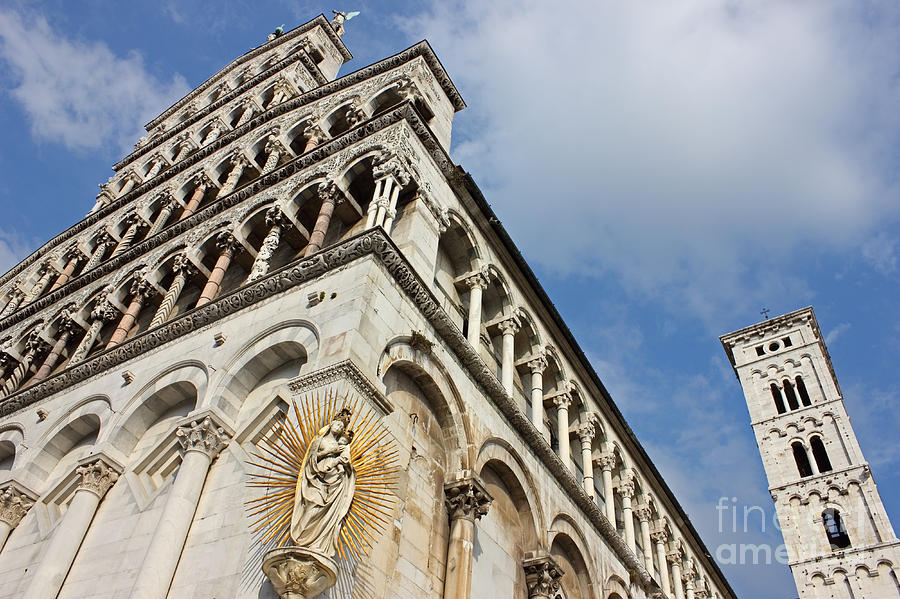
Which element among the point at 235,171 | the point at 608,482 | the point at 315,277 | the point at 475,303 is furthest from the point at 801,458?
the point at 315,277

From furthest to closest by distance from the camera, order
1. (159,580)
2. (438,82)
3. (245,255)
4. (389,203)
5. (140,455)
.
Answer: (438,82) < (245,255) < (389,203) < (140,455) < (159,580)

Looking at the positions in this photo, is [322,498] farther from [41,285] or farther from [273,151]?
[41,285]

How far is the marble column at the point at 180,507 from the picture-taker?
791cm

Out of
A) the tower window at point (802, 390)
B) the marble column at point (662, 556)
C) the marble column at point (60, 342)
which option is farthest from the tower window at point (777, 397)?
the marble column at point (60, 342)

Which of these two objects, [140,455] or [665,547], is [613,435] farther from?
[140,455]

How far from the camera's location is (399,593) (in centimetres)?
826

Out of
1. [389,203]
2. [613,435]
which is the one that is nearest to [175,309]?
[389,203]

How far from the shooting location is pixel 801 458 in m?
38.1

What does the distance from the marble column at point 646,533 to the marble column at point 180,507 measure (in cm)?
1370

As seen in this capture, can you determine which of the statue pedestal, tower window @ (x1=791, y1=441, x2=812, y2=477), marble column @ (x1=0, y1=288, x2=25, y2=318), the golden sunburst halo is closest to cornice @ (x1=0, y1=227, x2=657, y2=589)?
the golden sunburst halo

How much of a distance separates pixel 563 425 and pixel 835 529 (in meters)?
25.9

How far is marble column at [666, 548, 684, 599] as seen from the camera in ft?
68.3

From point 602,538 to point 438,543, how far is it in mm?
6816

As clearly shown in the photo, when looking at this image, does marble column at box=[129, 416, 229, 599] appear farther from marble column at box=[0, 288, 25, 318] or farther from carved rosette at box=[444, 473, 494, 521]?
marble column at box=[0, 288, 25, 318]
